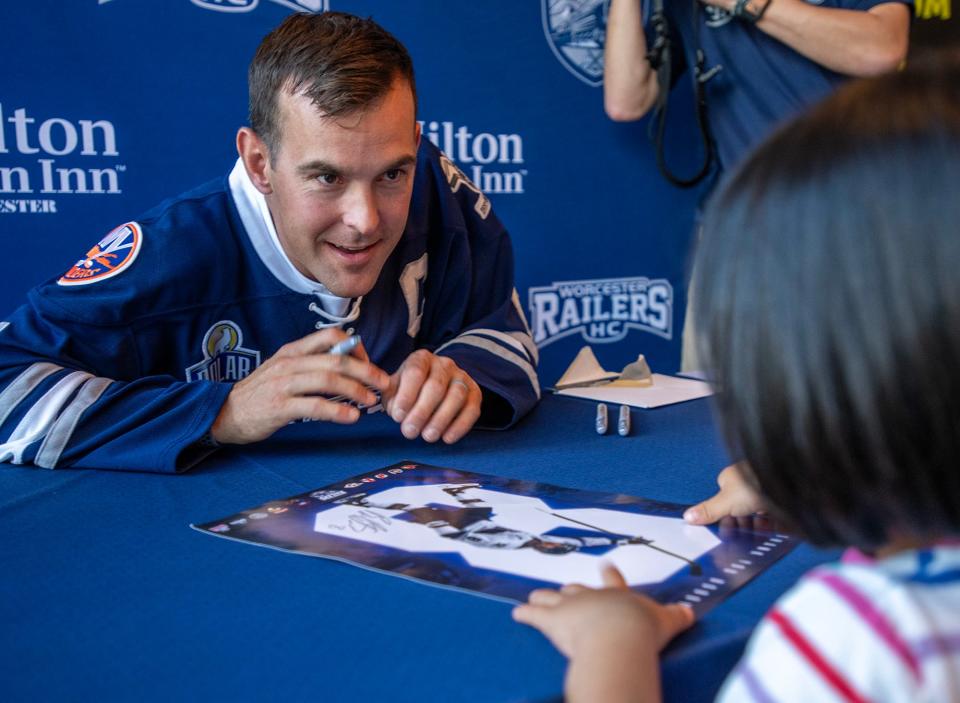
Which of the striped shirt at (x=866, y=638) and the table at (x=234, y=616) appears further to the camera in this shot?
the table at (x=234, y=616)

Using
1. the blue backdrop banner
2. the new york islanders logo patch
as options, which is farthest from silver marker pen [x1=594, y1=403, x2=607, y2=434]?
the blue backdrop banner

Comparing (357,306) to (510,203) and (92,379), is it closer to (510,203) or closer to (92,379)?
(92,379)

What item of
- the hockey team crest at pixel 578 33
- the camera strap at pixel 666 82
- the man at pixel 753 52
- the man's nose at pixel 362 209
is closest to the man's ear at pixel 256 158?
the man's nose at pixel 362 209

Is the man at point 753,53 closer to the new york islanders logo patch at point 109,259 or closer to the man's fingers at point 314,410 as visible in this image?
the man's fingers at point 314,410

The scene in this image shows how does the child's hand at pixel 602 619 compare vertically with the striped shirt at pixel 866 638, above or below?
below

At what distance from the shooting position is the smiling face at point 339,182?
112 cm

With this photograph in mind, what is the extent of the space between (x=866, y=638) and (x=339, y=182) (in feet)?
3.01

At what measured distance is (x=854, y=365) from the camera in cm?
39

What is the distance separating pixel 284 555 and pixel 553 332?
71.6 inches

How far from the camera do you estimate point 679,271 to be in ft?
8.77

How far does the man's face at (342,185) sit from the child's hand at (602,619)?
689 millimetres

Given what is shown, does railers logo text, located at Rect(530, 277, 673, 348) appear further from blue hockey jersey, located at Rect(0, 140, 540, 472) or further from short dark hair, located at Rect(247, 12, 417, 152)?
short dark hair, located at Rect(247, 12, 417, 152)

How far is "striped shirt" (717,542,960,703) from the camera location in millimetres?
354

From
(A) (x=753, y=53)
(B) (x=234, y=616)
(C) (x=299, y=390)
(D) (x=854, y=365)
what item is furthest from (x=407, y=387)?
(A) (x=753, y=53)
